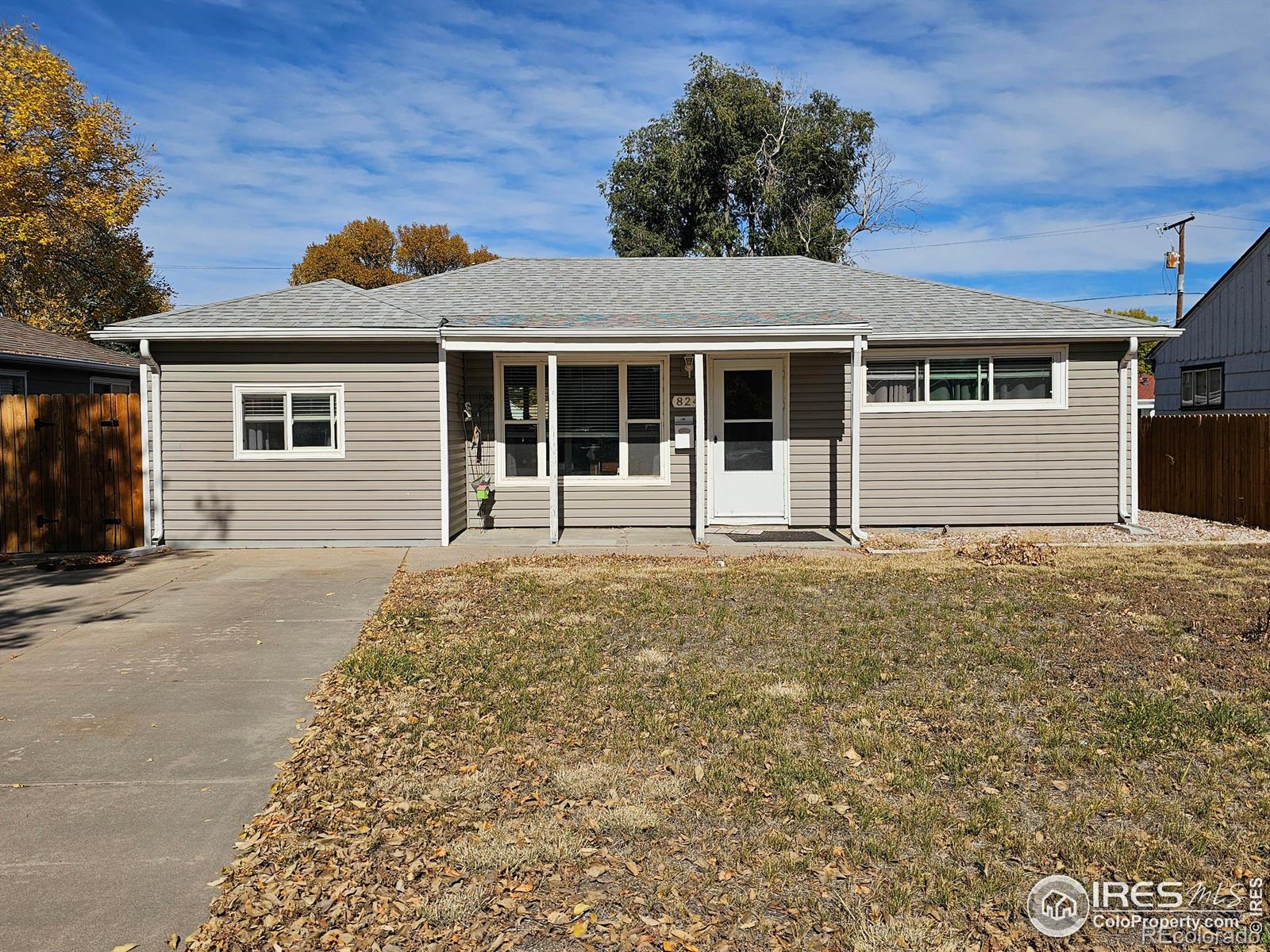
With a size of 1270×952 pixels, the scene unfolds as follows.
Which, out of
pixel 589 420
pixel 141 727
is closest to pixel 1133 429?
pixel 589 420

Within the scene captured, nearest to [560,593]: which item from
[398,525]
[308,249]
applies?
[398,525]

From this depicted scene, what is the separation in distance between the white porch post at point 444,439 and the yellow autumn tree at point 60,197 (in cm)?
1621

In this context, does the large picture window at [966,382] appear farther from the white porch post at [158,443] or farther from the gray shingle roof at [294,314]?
the white porch post at [158,443]

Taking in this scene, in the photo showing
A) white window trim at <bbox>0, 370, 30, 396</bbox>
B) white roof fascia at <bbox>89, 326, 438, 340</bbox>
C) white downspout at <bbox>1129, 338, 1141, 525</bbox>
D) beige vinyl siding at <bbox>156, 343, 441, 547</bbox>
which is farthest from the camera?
white window trim at <bbox>0, 370, 30, 396</bbox>

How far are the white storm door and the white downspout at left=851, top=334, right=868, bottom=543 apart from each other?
133 centimetres

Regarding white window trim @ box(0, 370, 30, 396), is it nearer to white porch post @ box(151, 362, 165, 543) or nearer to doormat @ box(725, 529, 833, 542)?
white porch post @ box(151, 362, 165, 543)

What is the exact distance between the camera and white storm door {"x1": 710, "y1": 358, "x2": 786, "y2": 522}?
12.2 m

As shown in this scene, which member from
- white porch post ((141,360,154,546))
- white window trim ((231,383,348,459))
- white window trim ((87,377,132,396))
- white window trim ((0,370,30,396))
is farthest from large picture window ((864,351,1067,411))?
white window trim ((87,377,132,396))

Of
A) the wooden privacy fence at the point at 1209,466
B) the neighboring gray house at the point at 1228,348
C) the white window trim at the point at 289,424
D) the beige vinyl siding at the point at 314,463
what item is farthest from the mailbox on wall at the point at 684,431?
the neighboring gray house at the point at 1228,348

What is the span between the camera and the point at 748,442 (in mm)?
12227

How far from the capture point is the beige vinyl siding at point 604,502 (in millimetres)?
12219

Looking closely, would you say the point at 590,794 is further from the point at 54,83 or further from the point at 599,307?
the point at 54,83

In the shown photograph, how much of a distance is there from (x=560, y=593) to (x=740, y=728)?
359cm

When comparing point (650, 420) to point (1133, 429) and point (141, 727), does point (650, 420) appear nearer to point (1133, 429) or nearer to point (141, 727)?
point (1133, 429)
